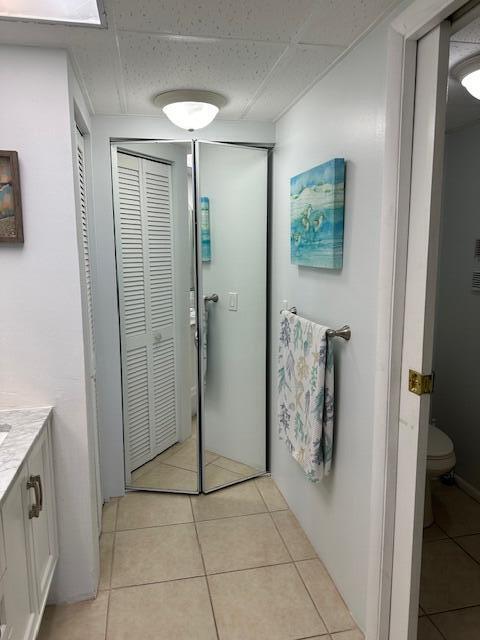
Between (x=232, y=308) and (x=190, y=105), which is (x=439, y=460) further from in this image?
(x=190, y=105)

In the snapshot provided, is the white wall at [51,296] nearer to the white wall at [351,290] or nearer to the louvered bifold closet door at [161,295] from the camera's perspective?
the louvered bifold closet door at [161,295]

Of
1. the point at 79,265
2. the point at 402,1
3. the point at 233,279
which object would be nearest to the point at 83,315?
the point at 79,265

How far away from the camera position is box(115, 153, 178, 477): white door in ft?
8.16

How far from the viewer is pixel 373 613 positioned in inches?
62.9

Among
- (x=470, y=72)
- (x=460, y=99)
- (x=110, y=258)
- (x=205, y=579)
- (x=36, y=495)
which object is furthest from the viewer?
(x=110, y=258)

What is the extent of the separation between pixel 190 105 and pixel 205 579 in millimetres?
2076

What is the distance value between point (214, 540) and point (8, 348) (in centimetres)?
134

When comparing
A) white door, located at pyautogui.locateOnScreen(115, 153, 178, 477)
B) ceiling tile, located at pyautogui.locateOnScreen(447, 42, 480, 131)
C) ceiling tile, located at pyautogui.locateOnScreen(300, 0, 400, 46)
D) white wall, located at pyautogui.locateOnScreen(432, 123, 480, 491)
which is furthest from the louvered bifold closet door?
white wall, located at pyautogui.locateOnScreen(432, 123, 480, 491)

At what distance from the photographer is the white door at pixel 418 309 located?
4.16 ft

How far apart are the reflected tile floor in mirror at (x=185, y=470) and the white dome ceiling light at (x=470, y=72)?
214 centimetres

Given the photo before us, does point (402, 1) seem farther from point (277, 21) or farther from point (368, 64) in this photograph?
point (277, 21)

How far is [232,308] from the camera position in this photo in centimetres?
263

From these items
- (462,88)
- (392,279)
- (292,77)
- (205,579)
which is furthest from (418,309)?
(205,579)

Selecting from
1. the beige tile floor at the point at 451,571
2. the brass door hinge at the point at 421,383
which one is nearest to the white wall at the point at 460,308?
the beige tile floor at the point at 451,571
